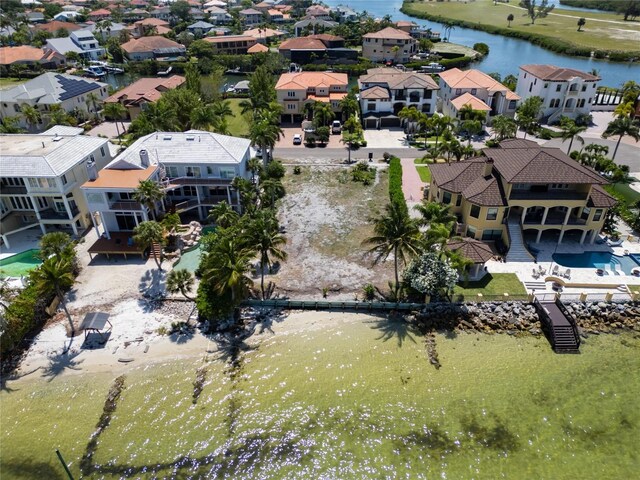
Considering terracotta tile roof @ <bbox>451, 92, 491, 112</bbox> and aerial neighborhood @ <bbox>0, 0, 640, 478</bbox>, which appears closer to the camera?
A: aerial neighborhood @ <bbox>0, 0, 640, 478</bbox>

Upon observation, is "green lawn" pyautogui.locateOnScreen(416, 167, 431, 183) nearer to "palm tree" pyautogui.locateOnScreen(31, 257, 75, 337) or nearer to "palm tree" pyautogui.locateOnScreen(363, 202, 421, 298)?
"palm tree" pyautogui.locateOnScreen(363, 202, 421, 298)

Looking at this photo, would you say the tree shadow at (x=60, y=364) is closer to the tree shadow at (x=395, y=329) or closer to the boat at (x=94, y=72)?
the tree shadow at (x=395, y=329)

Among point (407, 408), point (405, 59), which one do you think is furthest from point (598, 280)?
point (405, 59)

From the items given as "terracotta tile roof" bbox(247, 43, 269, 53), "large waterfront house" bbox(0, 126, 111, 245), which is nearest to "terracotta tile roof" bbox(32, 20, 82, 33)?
"terracotta tile roof" bbox(247, 43, 269, 53)

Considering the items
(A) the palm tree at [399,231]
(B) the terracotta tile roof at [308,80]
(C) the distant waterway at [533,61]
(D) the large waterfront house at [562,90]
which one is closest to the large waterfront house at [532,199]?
(A) the palm tree at [399,231]

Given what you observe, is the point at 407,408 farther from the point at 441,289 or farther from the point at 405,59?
the point at 405,59
